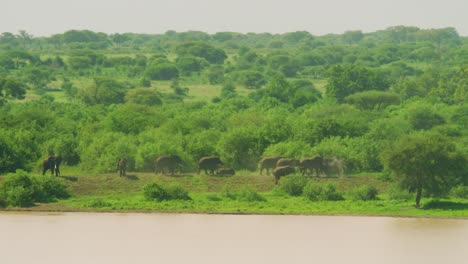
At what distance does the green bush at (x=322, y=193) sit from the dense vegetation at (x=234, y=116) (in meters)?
0.06

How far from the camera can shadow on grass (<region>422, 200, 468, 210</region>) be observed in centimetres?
4266

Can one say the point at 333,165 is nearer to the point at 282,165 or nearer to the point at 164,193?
the point at 282,165

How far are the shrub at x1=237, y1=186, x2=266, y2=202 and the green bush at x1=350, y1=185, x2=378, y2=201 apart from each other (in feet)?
12.5

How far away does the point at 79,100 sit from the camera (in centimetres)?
8994

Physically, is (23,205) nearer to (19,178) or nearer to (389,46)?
(19,178)

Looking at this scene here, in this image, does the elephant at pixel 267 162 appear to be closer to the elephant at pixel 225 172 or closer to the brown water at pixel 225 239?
the elephant at pixel 225 172

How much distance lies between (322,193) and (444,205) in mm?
5100

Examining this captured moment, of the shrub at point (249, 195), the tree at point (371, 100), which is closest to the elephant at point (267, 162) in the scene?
the shrub at point (249, 195)

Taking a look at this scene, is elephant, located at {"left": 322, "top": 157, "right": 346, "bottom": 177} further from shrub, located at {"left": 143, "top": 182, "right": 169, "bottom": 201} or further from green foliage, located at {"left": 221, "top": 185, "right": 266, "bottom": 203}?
shrub, located at {"left": 143, "top": 182, "right": 169, "bottom": 201}

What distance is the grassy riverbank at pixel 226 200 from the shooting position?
141 ft

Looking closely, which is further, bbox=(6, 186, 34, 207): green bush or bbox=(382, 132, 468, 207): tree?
bbox=(6, 186, 34, 207): green bush

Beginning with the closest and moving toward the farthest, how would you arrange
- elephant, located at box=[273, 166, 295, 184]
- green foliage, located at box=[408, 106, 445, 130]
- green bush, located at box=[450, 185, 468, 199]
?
green bush, located at box=[450, 185, 468, 199] → elephant, located at box=[273, 166, 295, 184] → green foliage, located at box=[408, 106, 445, 130]

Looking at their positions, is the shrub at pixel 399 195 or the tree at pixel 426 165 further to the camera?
the shrub at pixel 399 195

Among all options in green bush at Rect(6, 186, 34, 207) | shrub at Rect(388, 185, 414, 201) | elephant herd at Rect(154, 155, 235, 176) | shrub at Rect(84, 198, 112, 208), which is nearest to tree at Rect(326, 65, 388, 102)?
elephant herd at Rect(154, 155, 235, 176)
